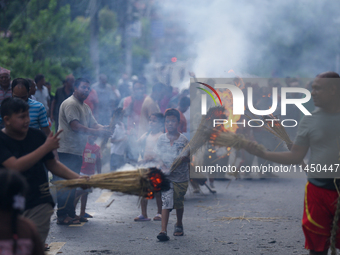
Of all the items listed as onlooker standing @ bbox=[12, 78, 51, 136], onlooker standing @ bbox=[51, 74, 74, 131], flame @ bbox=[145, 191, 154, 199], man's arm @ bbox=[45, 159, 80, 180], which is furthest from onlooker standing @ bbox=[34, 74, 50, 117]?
flame @ bbox=[145, 191, 154, 199]

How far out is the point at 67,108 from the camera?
581cm

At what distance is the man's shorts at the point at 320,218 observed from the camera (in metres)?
3.28

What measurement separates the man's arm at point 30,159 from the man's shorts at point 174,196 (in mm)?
2405

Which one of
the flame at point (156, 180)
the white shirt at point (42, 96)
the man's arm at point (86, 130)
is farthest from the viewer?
the white shirt at point (42, 96)

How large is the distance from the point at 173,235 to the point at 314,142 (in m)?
2.54

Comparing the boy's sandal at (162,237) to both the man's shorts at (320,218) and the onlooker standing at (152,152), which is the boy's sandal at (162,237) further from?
the man's shorts at (320,218)

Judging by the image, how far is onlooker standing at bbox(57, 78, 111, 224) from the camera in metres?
5.78

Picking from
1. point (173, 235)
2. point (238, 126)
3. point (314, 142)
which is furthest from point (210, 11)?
point (314, 142)

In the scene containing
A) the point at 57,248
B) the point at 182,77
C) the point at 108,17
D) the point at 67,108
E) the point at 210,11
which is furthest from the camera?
the point at 108,17

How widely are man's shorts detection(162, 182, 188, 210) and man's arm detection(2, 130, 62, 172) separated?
2405 mm

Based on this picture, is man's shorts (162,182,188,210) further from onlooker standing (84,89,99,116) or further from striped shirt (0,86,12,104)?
onlooker standing (84,89,99,116)

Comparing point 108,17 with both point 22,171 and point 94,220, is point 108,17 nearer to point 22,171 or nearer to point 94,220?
point 94,220

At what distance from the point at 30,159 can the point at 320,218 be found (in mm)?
2145

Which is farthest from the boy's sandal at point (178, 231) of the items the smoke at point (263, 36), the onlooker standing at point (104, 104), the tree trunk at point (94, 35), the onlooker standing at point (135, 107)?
the tree trunk at point (94, 35)
